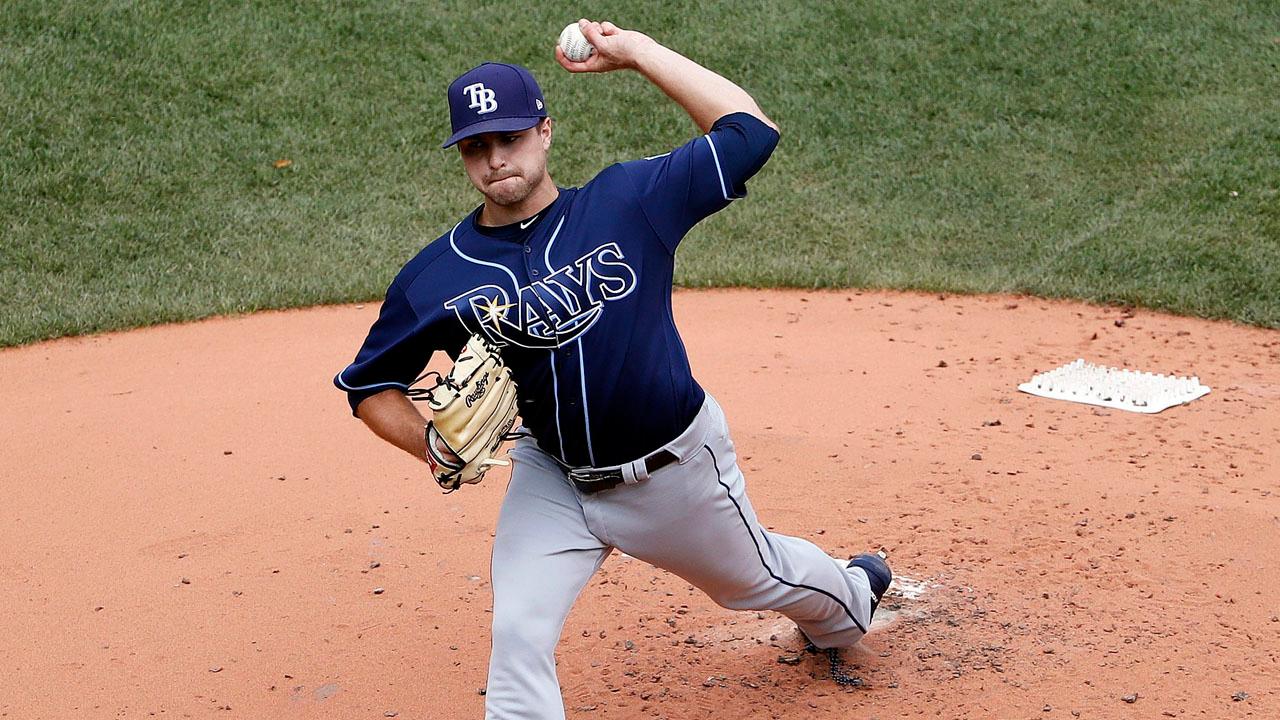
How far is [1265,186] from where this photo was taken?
10.1m

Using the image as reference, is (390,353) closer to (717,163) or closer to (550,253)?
(550,253)

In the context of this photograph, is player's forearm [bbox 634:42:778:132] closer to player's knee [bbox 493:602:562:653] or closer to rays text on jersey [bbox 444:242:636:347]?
rays text on jersey [bbox 444:242:636:347]

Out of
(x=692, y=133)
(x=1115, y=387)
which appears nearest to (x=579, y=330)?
(x=1115, y=387)

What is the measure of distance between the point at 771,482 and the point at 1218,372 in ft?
9.70

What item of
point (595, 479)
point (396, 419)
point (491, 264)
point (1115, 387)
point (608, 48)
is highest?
point (608, 48)

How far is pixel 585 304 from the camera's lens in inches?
134

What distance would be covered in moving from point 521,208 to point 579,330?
0.38 meters

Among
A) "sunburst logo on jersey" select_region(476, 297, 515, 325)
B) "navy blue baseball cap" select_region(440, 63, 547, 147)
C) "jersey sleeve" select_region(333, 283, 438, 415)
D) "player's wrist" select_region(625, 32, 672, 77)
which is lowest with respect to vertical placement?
"jersey sleeve" select_region(333, 283, 438, 415)

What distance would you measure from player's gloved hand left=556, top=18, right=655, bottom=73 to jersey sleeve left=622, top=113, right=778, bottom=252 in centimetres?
28

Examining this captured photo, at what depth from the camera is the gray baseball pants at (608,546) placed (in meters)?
3.26

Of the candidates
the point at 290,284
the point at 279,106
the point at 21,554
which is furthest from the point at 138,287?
the point at 21,554

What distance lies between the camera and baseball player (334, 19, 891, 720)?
11.2 ft

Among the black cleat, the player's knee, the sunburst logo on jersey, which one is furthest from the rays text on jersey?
the black cleat

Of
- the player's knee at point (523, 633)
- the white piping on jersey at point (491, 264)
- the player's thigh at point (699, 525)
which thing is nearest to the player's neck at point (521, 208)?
the white piping on jersey at point (491, 264)
